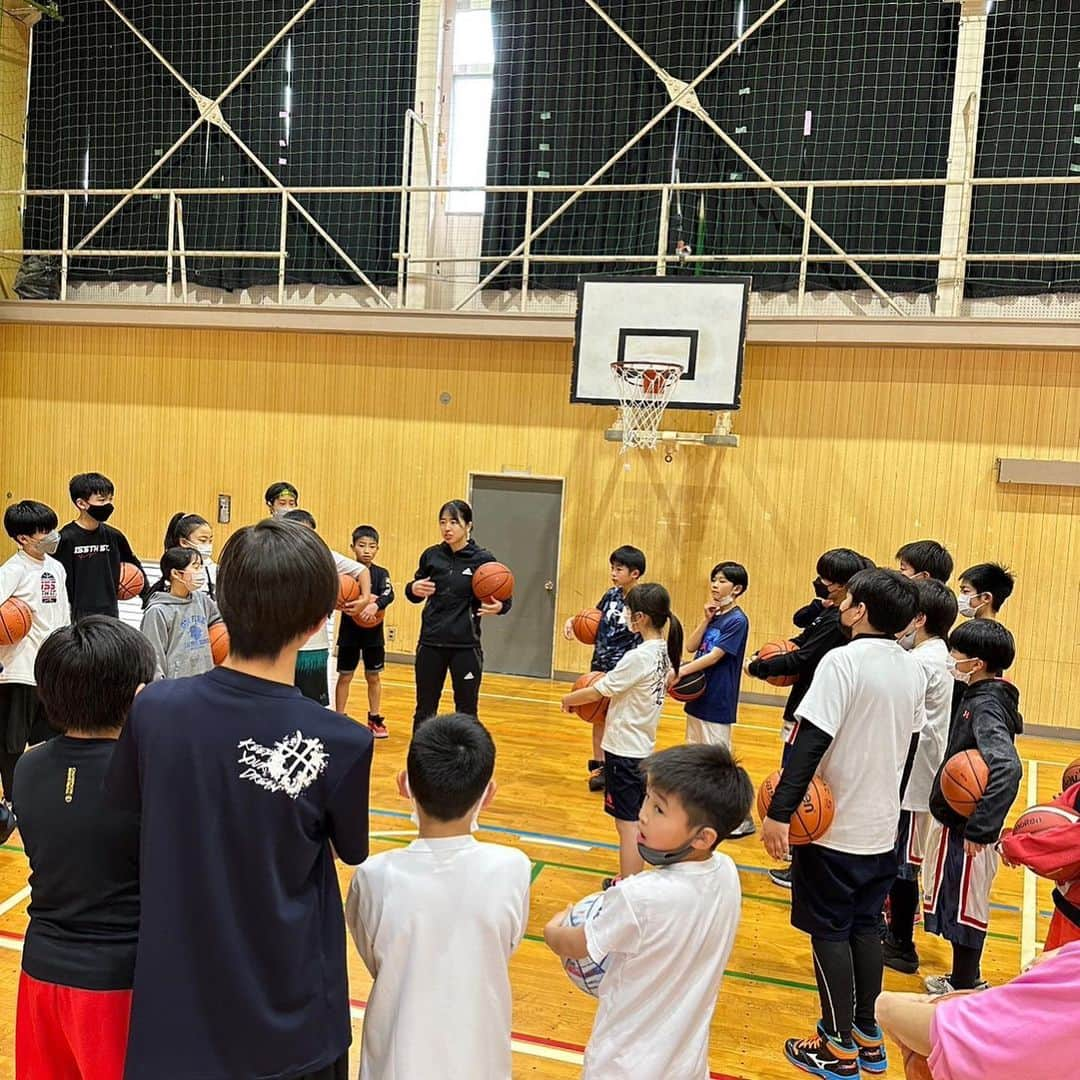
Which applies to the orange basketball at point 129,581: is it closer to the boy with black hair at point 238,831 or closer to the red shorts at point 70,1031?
the red shorts at point 70,1031

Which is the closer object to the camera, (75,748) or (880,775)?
(75,748)

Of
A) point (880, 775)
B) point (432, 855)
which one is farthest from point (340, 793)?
point (880, 775)

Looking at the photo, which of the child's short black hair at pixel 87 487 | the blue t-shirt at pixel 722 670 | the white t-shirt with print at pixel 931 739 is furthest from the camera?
the child's short black hair at pixel 87 487

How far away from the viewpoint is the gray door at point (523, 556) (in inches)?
398

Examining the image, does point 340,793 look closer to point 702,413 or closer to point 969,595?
point 969,595

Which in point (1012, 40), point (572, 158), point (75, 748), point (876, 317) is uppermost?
point (1012, 40)

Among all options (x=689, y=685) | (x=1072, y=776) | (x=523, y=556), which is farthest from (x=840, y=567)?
(x=523, y=556)

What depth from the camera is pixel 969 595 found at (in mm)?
4863

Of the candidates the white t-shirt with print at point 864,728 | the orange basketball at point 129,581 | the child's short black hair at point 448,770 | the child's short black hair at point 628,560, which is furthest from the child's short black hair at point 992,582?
the orange basketball at point 129,581

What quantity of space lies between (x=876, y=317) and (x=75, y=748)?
331 inches

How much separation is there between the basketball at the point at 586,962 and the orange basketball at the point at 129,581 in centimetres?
503

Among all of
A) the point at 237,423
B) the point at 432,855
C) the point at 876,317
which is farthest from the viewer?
the point at 237,423

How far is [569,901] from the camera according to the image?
4723 mm

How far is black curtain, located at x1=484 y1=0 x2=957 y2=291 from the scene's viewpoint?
9.27 meters
